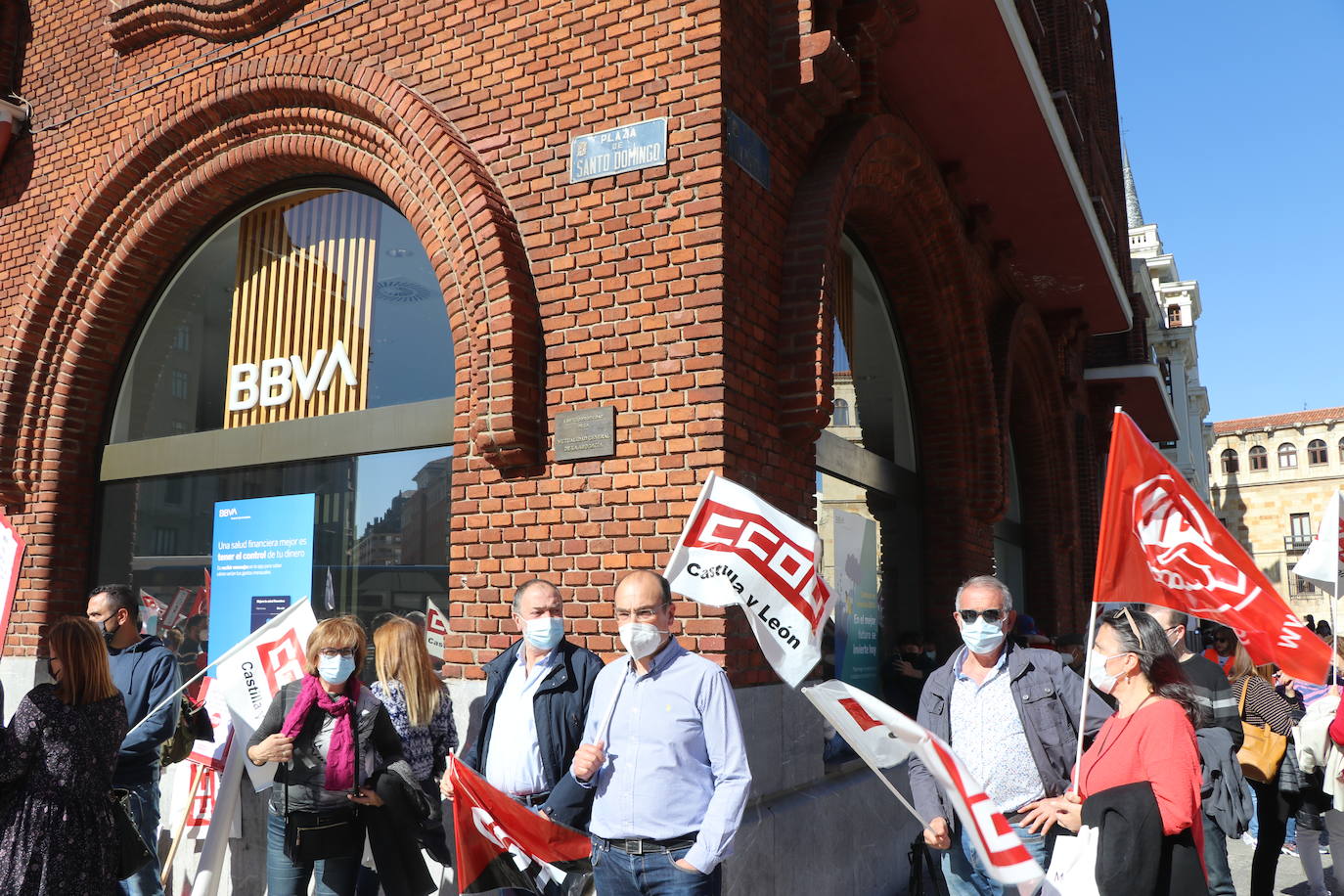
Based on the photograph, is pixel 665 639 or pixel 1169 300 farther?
pixel 1169 300

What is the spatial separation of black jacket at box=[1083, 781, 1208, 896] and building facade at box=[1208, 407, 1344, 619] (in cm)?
7255

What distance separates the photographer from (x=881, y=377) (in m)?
8.95

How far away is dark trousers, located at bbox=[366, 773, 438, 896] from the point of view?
4496mm

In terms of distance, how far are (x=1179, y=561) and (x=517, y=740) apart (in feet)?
9.10

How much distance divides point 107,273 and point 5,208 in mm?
1520

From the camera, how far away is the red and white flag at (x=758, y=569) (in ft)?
13.1

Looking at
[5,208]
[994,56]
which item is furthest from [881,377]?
[5,208]

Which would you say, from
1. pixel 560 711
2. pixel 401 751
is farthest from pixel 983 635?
pixel 401 751

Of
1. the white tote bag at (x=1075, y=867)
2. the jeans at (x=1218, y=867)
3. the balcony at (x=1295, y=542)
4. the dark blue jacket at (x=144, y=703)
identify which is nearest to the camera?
the white tote bag at (x=1075, y=867)

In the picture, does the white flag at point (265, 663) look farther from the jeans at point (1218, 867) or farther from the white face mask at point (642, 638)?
the jeans at point (1218, 867)

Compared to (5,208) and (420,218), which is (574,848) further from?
(5,208)

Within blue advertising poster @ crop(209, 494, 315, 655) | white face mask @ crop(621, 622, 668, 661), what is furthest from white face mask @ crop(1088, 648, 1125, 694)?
blue advertising poster @ crop(209, 494, 315, 655)

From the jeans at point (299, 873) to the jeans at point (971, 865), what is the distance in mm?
2630

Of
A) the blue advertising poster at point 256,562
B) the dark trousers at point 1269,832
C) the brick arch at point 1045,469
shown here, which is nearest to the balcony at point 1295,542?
the brick arch at point 1045,469
